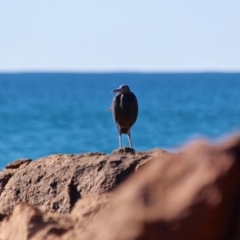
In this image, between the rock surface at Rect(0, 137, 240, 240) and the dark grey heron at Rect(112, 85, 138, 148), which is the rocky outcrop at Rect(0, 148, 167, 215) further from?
the dark grey heron at Rect(112, 85, 138, 148)

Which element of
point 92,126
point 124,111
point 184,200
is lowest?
point 184,200

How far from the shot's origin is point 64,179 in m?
6.36

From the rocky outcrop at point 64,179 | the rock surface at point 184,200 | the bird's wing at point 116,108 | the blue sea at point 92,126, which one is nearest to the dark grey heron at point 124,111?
the bird's wing at point 116,108

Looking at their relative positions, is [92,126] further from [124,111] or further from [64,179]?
[64,179]

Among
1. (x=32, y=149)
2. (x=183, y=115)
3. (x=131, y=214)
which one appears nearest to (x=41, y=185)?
(x=131, y=214)

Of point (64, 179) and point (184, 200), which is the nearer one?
point (184, 200)

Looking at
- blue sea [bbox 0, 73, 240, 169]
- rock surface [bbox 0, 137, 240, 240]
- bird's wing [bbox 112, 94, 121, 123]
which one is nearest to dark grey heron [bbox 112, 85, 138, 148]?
bird's wing [bbox 112, 94, 121, 123]

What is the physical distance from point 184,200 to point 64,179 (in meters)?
2.74

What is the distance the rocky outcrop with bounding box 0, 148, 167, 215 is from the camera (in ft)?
20.4

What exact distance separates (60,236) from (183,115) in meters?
51.6

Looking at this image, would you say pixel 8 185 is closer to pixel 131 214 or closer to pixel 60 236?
pixel 60 236

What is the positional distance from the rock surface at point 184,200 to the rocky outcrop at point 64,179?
88.5 inches

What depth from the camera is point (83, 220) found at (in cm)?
438

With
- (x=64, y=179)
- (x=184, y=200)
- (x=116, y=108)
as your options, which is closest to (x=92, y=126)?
(x=116, y=108)
